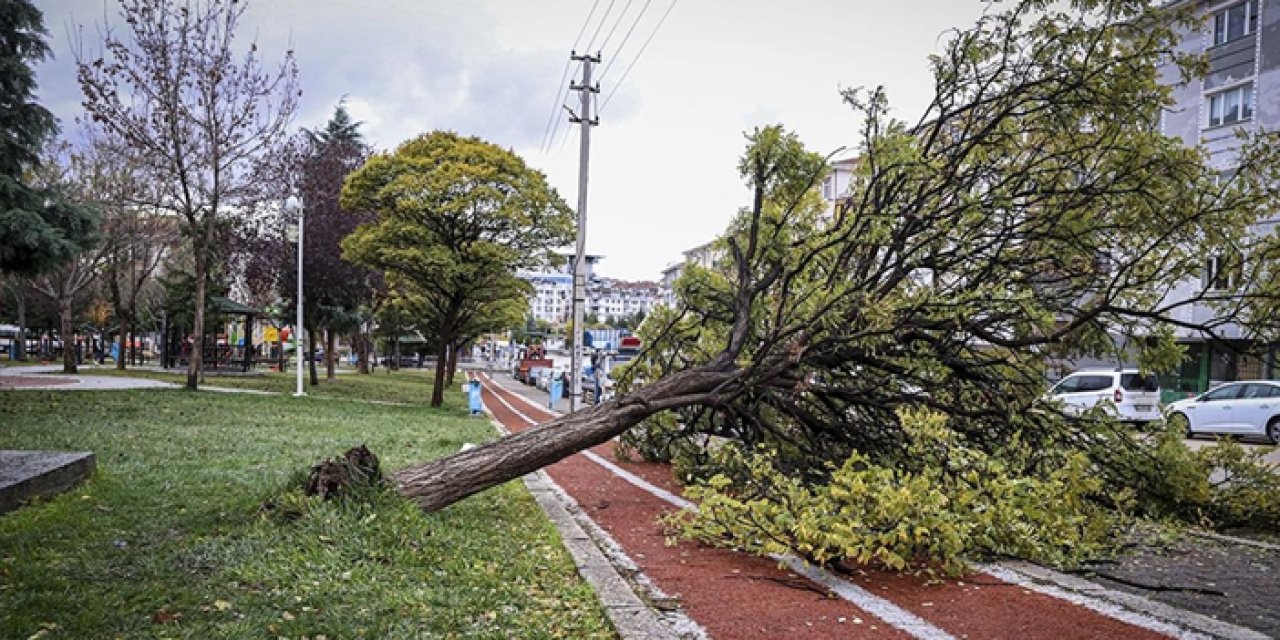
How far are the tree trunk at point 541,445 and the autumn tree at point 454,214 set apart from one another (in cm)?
1291

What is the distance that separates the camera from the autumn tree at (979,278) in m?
6.61

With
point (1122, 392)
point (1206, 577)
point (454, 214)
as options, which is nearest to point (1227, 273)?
point (1206, 577)

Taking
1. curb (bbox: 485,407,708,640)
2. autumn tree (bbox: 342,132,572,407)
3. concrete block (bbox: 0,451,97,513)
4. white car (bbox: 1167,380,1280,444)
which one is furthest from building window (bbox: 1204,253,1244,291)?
autumn tree (bbox: 342,132,572,407)

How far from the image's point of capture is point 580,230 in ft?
54.7

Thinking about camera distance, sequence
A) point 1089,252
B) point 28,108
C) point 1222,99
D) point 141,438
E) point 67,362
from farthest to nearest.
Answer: point 67,362 → point 1222,99 → point 28,108 → point 141,438 → point 1089,252

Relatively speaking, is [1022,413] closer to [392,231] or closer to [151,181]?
[392,231]

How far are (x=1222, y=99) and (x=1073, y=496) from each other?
899 inches

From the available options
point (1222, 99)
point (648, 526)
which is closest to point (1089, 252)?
point (648, 526)

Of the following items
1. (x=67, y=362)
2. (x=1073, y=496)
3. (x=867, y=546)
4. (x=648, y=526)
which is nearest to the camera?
(x=867, y=546)

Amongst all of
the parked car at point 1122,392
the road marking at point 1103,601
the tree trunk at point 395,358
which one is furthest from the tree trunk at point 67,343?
the parked car at point 1122,392

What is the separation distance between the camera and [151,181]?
83.4 feet

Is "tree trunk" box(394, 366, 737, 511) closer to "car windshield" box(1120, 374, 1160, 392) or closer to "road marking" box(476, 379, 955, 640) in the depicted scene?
"road marking" box(476, 379, 955, 640)

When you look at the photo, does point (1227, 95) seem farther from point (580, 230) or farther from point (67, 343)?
point (67, 343)

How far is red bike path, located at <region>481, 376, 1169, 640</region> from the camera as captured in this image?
402 cm
